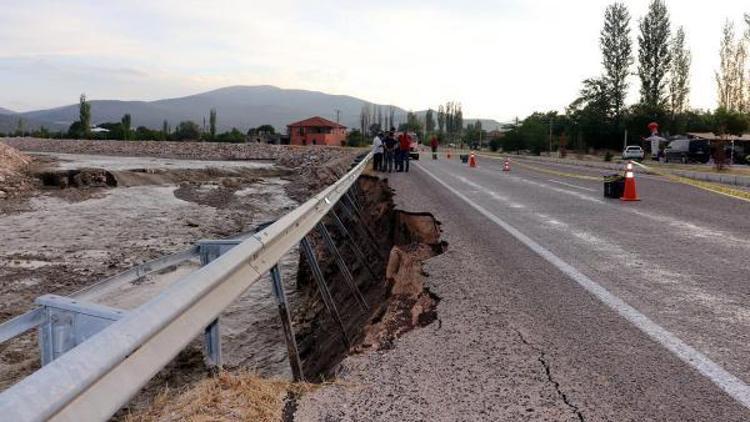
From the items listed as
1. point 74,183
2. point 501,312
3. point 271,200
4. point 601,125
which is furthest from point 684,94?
point 501,312

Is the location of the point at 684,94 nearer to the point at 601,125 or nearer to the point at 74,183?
the point at 601,125

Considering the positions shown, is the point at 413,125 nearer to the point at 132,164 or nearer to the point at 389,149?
the point at 132,164

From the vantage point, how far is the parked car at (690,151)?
131 feet

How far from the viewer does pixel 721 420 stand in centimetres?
304

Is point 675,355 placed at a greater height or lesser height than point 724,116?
lesser

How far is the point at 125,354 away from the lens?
2.07 meters

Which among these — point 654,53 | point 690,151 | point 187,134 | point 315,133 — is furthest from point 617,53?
point 187,134

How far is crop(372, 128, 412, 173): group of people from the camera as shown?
24.2 m

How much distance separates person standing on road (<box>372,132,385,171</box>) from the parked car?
25.1m

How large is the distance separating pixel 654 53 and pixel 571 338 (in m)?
68.3

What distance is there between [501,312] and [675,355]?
1.35 m

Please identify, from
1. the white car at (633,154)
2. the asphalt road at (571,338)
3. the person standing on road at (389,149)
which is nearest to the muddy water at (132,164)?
the person standing on road at (389,149)

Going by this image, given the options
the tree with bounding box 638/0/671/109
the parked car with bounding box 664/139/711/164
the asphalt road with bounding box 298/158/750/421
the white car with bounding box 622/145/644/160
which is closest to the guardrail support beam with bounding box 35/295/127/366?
the asphalt road with bounding box 298/158/750/421

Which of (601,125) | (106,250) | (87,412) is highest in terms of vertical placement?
(601,125)
